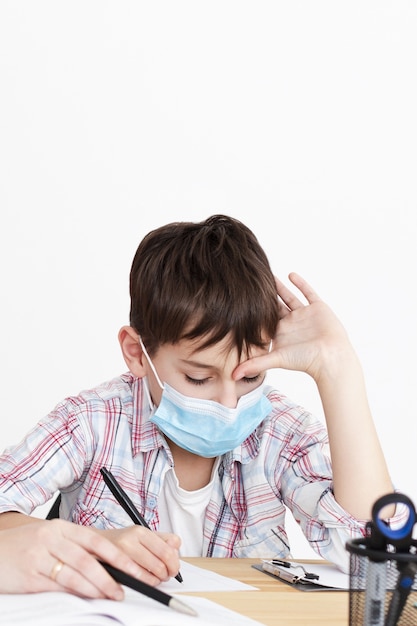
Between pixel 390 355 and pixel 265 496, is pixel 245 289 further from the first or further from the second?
pixel 390 355

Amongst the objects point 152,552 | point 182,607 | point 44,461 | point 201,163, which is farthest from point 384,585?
point 201,163

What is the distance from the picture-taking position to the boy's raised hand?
1632mm

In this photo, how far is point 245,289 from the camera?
5.32ft

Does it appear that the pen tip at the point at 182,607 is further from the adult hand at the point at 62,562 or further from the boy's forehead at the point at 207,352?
the boy's forehead at the point at 207,352

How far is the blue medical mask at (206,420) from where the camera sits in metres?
1.59

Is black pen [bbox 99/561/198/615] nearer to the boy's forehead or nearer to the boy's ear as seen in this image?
the boy's forehead

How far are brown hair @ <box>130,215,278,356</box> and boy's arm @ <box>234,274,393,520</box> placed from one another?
42 mm

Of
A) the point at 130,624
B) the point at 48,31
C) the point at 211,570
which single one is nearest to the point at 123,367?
the point at 48,31

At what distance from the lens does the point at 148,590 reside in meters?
1.03

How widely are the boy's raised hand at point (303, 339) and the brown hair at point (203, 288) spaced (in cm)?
3

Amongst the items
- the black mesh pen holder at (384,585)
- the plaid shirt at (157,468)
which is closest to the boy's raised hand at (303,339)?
the plaid shirt at (157,468)

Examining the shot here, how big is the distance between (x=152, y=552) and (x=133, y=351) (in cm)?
64

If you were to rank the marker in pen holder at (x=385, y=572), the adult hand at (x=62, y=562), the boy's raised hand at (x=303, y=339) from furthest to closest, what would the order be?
the boy's raised hand at (x=303, y=339) < the adult hand at (x=62, y=562) < the marker in pen holder at (x=385, y=572)

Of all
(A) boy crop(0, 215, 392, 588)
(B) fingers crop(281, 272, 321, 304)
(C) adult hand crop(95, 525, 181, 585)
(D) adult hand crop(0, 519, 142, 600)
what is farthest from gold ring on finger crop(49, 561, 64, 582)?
(B) fingers crop(281, 272, 321, 304)
